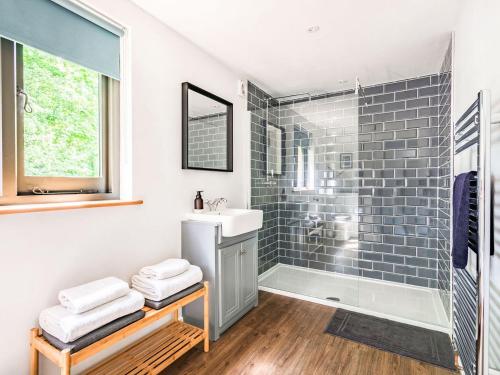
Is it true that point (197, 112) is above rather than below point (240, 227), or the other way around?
above

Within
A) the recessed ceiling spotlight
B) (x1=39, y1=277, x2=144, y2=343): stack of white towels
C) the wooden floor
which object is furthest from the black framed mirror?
the wooden floor

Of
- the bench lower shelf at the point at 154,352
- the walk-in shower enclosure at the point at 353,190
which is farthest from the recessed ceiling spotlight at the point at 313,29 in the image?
the bench lower shelf at the point at 154,352

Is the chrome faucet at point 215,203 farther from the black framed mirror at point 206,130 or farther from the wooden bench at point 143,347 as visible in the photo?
the wooden bench at point 143,347

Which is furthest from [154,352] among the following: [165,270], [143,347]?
[165,270]

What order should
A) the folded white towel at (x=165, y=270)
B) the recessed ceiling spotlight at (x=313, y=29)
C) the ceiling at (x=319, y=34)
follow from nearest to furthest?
the folded white towel at (x=165, y=270)
the ceiling at (x=319, y=34)
the recessed ceiling spotlight at (x=313, y=29)

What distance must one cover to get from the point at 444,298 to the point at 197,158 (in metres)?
2.77

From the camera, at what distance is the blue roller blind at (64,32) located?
55.0 inches

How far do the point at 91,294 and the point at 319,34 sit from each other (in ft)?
8.15

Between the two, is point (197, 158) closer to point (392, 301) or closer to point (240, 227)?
point (240, 227)

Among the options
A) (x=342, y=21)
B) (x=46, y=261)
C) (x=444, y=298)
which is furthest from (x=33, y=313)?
(x=444, y=298)

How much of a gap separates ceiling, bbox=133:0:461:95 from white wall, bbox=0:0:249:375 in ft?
0.80

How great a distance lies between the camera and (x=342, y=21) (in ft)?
6.88

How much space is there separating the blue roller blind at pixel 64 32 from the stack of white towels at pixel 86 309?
1.36 m

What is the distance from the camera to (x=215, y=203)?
9.02ft
